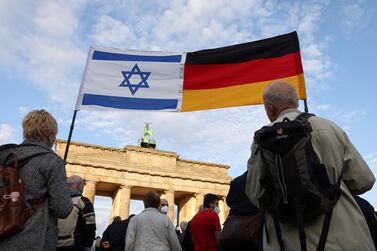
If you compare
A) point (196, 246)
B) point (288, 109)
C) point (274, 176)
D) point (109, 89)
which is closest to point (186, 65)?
point (109, 89)

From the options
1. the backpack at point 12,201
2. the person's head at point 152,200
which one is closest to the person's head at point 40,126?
the backpack at point 12,201

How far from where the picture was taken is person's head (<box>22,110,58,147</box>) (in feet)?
11.3

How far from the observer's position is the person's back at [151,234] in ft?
17.0

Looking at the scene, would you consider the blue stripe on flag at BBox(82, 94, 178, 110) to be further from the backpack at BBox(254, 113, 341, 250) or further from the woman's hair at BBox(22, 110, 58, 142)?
the backpack at BBox(254, 113, 341, 250)

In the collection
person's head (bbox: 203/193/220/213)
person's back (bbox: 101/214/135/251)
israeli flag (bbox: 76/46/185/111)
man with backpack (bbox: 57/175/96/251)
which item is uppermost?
israeli flag (bbox: 76/46/185/111)

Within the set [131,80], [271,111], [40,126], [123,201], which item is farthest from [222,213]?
[271,111]

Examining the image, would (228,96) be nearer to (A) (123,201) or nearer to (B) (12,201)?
(B) (12,201)

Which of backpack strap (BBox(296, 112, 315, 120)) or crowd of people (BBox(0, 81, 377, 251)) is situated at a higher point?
backpack strap (BBox(296, 112, 315, 120))

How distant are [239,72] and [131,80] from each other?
7.40ft

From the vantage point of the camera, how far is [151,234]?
524 cm

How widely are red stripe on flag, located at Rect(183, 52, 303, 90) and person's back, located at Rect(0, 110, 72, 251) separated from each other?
4725mm

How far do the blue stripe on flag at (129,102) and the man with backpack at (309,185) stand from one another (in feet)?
17.0

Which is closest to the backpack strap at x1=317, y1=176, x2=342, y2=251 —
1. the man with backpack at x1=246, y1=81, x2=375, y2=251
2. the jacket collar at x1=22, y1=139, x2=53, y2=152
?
the man with backpack at x1=246, y1=81, x2=375, y2=251

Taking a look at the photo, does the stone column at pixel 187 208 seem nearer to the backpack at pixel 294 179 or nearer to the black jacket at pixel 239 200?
the black jacket at pixel 239 200
